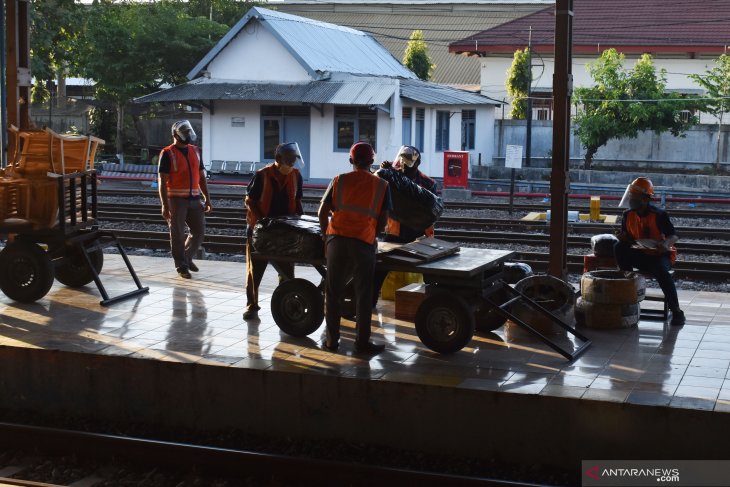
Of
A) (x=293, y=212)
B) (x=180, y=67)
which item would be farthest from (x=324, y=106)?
(x=293, y=212)

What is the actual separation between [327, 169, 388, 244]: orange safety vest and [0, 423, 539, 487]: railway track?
2.02m

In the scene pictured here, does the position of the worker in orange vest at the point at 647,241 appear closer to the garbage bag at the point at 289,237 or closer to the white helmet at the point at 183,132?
the garbage bag at the point at 289,237

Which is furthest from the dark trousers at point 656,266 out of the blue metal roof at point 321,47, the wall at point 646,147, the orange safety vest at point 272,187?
the wall at point 646,147

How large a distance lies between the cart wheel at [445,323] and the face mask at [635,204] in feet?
7.90

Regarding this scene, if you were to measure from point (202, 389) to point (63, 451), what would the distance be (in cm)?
113

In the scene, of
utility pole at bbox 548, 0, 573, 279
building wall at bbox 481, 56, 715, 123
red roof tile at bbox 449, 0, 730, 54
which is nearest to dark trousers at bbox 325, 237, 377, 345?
utility pole at bbox 548, 0, 573, 279

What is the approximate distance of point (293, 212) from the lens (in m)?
9.78

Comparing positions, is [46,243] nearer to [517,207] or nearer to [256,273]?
[256,273]

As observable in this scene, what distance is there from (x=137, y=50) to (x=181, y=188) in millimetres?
27272

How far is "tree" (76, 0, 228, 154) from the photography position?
3647 centimetres

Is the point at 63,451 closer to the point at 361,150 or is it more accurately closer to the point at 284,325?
the point at 284,325

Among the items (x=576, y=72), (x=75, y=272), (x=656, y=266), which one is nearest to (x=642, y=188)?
(x=656, y=266)

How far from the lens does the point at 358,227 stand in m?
8.15

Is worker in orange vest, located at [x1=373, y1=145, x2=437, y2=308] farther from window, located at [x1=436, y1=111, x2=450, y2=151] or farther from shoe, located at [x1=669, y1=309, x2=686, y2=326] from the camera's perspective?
window, located at [x1=436, y1=111, x2=450, y2=151]
